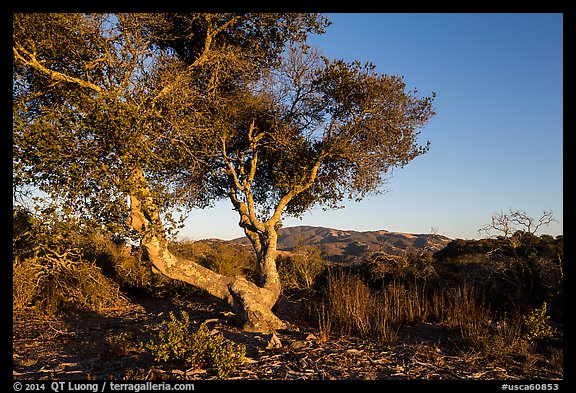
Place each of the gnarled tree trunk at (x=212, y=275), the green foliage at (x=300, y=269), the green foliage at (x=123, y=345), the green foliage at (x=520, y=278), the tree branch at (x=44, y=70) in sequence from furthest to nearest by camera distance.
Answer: the green foliage at (x=300, y=269)
the green foliage at (x=520, y=278)
the gnarled tree trunk at (x=212, y=275)
the tree branch at (x=44, y=70)
the green foliage at (x=123, y=345)

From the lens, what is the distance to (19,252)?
34.1ft

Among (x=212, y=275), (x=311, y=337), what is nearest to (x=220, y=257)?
(x=212, y=275)

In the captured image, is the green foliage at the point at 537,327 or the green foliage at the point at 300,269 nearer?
the green foliage at the point at 537,327

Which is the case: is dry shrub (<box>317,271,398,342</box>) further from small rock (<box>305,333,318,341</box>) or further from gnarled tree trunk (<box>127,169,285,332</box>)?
gnarled tree trunk (<box>127,169,285,332</box>)

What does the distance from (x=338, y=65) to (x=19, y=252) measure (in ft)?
32.7

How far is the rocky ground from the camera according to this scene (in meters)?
5.73

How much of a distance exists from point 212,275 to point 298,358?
3453mm

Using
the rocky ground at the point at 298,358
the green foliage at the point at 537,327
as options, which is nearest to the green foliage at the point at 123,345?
the rocky ground at the point at 298,358

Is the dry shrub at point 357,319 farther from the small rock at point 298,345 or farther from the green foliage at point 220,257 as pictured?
the green foliage at point 220,257

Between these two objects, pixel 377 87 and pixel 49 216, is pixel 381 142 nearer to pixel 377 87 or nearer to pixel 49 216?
pixel 377 87

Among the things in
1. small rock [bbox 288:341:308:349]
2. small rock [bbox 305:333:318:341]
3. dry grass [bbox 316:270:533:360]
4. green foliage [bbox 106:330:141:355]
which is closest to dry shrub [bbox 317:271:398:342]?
dry grass [bbox 316:270:533:360]

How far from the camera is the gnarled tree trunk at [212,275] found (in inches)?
301

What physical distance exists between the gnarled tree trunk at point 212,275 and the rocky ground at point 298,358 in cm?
52
